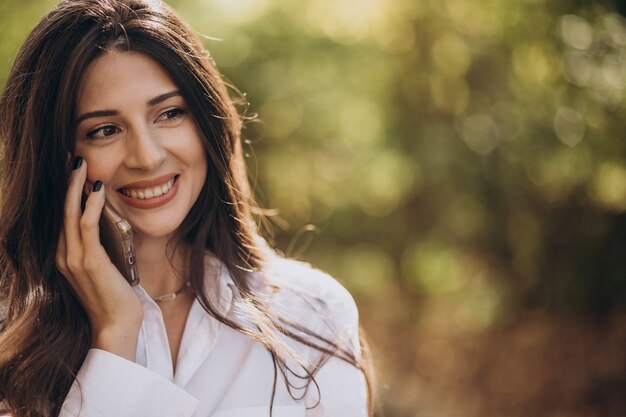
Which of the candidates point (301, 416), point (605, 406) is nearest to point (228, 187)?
point (301, 416)

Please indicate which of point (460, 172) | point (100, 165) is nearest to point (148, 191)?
point (100, 165)

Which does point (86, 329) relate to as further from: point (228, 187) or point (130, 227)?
point (228, 187)

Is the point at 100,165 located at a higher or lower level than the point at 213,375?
higher

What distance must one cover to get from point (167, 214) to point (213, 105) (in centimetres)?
40

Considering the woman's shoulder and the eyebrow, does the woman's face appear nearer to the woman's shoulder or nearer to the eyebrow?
the eyebrow

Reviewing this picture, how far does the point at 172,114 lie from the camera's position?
7.95 ft

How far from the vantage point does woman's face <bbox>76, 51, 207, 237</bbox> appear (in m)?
2.29

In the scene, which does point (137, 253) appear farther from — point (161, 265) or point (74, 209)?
point (74, 209)

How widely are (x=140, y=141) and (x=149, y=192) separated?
198 mm

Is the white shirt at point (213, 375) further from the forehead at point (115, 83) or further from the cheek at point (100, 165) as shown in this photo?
the forehead at point (115, 83)

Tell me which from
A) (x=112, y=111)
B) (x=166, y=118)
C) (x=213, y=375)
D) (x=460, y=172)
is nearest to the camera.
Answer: (x=112, y=111)

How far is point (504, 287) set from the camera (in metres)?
5.28

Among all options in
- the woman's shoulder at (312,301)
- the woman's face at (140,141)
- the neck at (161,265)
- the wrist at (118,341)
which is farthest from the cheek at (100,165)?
the woman's shoulder at (312,301)

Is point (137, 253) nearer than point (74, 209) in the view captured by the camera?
No
